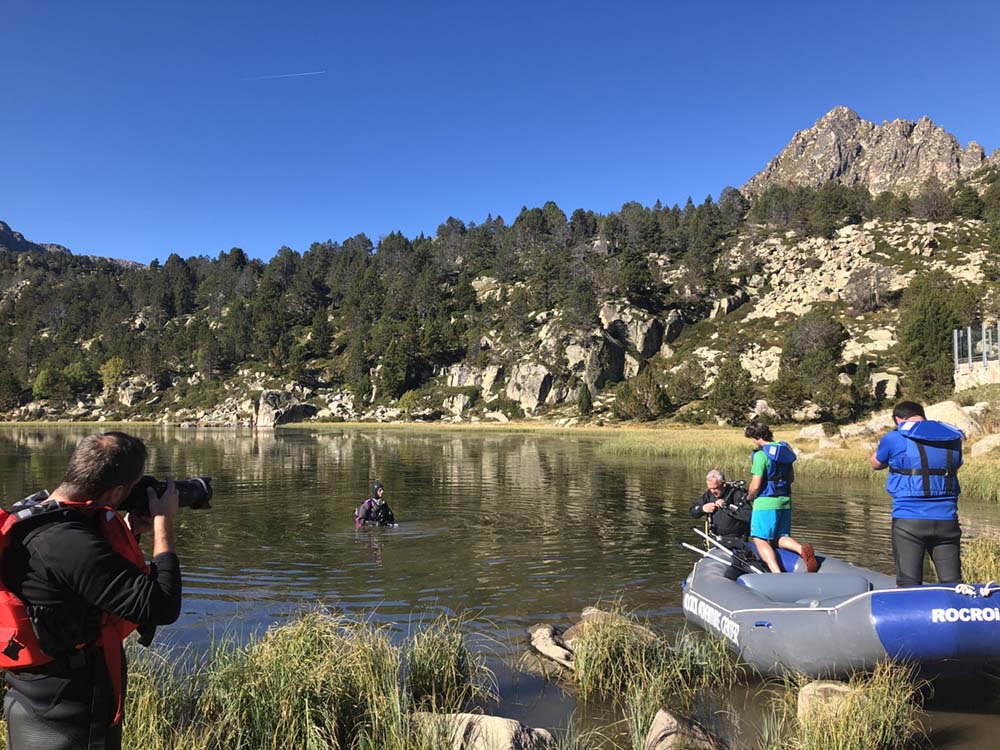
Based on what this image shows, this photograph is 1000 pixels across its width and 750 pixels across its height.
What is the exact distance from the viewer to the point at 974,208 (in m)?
108

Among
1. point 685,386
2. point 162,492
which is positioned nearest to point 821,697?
point 162,492

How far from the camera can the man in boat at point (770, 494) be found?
9.04 meters

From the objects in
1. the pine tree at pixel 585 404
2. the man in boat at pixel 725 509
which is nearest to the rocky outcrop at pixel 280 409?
the pine tree at pixel 585 404

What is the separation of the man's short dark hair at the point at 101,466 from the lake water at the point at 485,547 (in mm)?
4736

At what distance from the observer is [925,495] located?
280 inches

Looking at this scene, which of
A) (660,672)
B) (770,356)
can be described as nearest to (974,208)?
(770,356)

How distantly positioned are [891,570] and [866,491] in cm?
1269

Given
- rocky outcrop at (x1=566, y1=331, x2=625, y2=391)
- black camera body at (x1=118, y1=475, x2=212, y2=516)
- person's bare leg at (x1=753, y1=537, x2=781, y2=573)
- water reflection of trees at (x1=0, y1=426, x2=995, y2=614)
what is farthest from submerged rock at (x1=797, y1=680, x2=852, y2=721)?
rocky outcrop at (x1=566, y1=331, x2=625, y2=391)

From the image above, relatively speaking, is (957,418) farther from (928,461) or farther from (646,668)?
(646,668)

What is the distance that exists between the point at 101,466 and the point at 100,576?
51 centimetres

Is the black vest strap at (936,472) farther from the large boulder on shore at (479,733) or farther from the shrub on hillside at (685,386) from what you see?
the shrub on hillside at (685,386)

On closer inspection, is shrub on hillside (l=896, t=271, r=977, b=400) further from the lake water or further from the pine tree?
the lake water

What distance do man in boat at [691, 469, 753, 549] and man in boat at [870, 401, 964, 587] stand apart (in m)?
3.03

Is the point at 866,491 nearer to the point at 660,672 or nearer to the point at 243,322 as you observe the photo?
the point at 660,672
